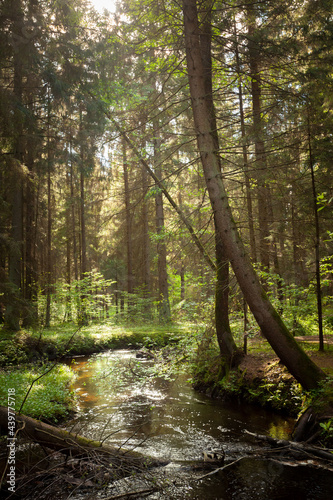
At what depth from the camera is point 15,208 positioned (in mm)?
13195

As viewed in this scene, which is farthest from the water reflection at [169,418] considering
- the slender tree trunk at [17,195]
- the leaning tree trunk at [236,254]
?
the slender tree trunk at [17,195]

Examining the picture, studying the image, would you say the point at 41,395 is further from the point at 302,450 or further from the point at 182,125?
the point at 182,125

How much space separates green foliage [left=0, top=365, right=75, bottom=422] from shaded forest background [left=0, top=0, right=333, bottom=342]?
5.70 ft

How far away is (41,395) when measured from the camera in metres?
6.29

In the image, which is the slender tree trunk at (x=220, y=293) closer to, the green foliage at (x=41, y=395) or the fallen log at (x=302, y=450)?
the fallen log at (x=302, y=450)

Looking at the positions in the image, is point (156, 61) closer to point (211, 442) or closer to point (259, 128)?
point (259, 128)

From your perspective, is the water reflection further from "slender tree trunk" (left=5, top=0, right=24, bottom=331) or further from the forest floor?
"slender tree trunk" (left=5, top=0, right=24, bottom=331)

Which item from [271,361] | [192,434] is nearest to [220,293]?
[271,361]

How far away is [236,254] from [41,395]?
4.88 metres

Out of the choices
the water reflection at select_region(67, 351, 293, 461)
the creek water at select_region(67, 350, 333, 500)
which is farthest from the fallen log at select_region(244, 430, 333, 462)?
the water reflection at select_region(67, 351, 293, 461)

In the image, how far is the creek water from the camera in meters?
3.72

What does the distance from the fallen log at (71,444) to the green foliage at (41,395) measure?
Result: 89cm

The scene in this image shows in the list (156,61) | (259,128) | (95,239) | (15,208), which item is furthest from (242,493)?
(95,239)

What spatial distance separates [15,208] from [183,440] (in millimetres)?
11630
